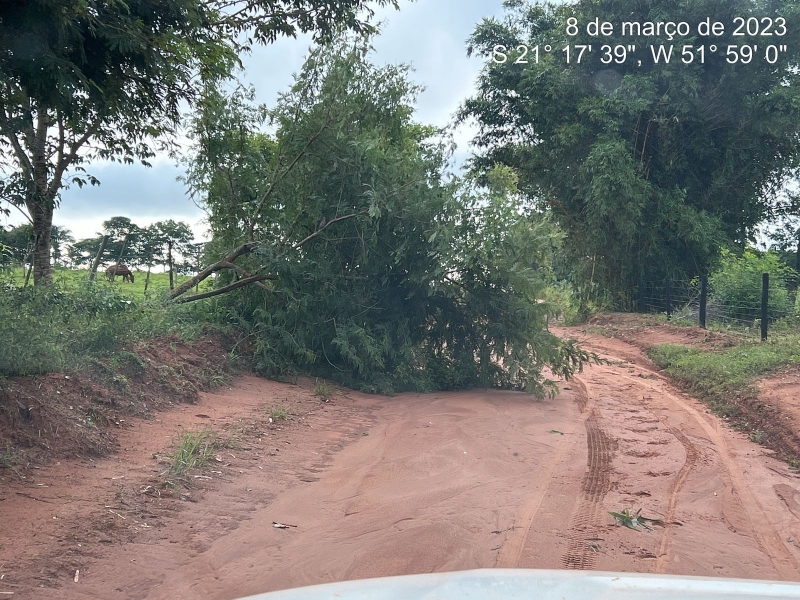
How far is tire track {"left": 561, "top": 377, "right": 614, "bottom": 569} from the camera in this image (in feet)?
14.4

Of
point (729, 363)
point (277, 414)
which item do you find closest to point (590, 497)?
point (277, 414)

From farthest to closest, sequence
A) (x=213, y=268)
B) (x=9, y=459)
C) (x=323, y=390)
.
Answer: (x=213, y=268)
(x=323, y=390)
(x=9, y=459)

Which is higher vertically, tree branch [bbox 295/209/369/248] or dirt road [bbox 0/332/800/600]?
tree branch [bbox 295/209/369/248]

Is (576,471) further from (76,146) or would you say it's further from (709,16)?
(709,16)

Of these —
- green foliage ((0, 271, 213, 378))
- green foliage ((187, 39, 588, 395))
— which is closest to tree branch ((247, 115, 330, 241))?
green foliage ((187, 39, 588, 395))

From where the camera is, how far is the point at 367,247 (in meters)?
10.7

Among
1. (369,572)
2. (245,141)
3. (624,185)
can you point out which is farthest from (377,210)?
(624,185)

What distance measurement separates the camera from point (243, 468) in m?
6.22

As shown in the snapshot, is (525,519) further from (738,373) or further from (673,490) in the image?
(738,373)

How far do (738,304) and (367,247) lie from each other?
11.2 metres

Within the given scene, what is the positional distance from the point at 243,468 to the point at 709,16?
20.4m
